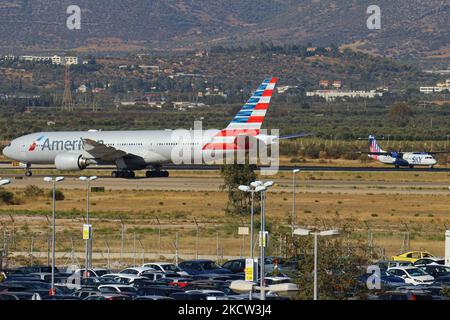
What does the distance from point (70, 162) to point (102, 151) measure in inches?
123

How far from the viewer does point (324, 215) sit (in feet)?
241

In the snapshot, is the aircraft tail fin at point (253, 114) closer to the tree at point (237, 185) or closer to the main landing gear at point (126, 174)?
the tree at point (237, 185)

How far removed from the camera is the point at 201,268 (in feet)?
165

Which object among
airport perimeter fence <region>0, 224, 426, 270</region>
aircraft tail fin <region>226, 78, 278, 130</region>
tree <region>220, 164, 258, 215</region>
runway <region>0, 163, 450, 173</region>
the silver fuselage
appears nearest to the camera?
airport perimeter fence <region>0, 224, 426, 270</region>

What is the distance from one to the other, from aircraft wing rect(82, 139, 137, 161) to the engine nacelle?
3.13 ft

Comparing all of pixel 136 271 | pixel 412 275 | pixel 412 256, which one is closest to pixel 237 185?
pixel 412 256

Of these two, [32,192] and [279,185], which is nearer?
[32,192]

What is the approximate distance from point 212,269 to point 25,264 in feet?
31.6

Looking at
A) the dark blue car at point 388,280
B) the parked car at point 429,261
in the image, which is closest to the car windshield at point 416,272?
the dark blue car at point 388,280

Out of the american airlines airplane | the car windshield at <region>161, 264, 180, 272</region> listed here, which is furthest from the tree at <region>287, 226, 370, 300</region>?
the american airlines airplane

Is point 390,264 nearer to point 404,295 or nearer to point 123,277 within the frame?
point 123,277

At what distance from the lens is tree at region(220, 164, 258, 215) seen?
76312mm

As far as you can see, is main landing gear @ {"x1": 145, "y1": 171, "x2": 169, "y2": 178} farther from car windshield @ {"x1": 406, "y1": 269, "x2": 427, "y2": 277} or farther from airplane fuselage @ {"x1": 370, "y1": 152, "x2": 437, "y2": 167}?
car windshield @ {"x1": 406, "y1": 269, "x2": 427, "y2": 277}

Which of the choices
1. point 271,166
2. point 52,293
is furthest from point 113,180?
point 52,293
